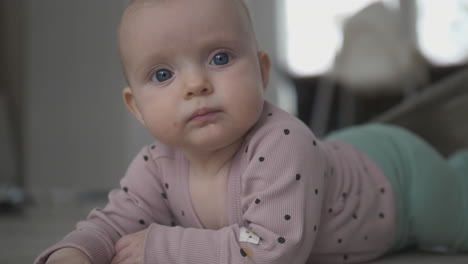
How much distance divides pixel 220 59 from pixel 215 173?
0.17 metres

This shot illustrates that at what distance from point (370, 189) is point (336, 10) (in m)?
3.55

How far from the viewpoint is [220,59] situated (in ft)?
2.18

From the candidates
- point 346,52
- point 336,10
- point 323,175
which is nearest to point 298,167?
point 323,175

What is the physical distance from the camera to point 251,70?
2.22 feet

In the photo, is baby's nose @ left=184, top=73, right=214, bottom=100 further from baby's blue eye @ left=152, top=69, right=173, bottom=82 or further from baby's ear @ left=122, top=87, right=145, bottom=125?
baby's ear @ left=122, top=87, right=145, bottom=125

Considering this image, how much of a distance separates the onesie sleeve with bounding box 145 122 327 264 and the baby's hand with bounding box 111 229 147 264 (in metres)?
0.03

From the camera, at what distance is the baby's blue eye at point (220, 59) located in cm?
66

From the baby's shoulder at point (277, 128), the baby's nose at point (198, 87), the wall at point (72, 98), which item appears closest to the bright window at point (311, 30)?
the wall at point (72, 98)

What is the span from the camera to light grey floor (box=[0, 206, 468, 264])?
0.86 meters

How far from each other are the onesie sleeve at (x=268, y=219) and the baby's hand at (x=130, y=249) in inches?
1.0

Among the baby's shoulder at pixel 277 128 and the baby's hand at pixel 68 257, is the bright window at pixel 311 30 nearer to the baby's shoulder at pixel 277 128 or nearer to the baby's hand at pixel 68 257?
the baby's shoulder at pixel 277 128

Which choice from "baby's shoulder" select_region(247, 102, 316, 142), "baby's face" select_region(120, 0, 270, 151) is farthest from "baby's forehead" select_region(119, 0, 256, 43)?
"baby's shoulder" select_region(247, 102, 316, 142)

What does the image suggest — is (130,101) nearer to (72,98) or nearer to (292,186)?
(292,186)

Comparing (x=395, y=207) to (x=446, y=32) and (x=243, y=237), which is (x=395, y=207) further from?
(x=446, y=32)
